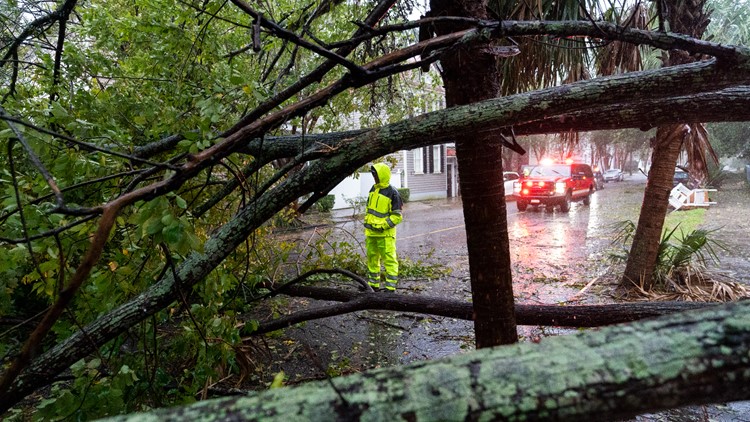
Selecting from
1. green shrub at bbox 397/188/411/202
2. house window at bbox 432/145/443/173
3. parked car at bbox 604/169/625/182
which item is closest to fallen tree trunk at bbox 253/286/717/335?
green shrub at bbox 397/188/411/202

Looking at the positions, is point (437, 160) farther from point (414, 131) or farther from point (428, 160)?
point (414, 131)

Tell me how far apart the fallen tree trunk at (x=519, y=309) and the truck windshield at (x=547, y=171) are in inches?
574

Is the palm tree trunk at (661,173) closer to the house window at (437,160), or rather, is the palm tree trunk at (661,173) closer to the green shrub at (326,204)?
the green shrub at (326,204)

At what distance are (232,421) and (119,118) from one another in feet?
10.4

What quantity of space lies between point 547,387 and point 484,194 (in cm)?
215

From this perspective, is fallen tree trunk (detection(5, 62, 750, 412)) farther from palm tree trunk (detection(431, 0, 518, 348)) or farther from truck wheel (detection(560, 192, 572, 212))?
truck wheel (detection(560, 192, 572, 212))

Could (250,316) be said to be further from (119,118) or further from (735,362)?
(735,362)

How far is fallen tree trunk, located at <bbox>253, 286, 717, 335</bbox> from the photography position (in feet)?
10.1

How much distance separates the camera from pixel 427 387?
0.75m

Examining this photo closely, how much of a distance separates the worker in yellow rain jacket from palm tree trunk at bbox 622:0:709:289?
3.47 m

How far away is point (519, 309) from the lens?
3316 mm

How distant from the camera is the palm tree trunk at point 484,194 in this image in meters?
2.78

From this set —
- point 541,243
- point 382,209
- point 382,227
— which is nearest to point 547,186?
point 541,243

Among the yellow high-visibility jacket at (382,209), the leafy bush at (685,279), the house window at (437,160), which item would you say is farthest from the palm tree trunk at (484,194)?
the house window at (437,160)
